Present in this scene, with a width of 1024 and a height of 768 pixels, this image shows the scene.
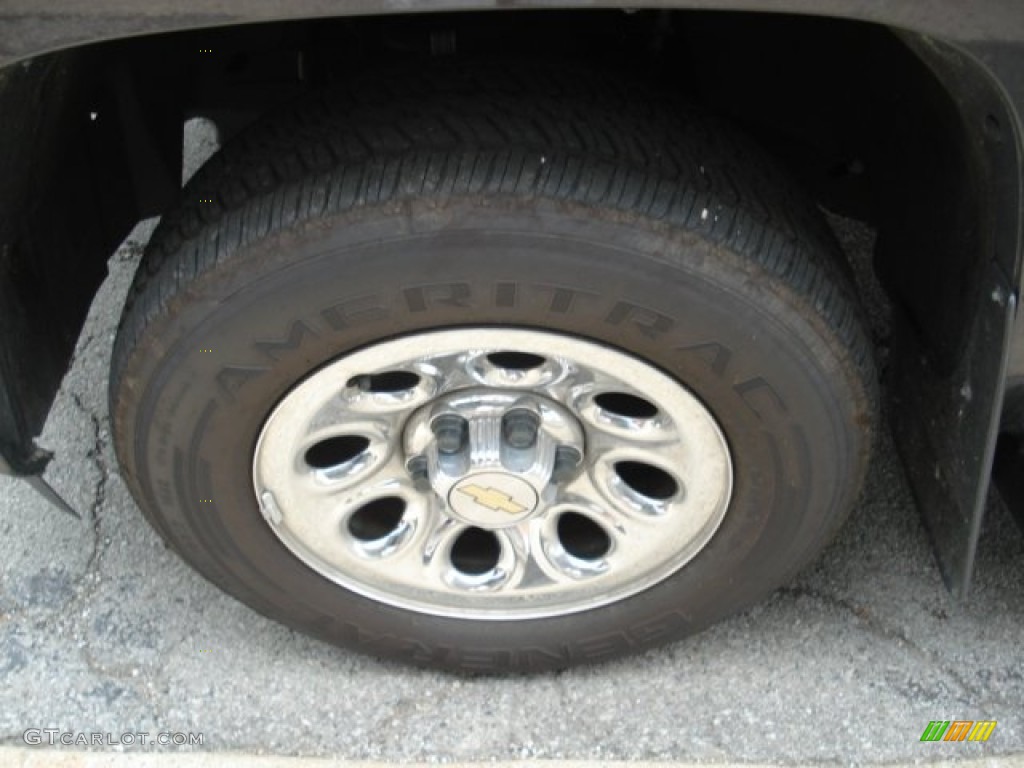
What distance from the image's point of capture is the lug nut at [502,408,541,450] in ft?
6.47

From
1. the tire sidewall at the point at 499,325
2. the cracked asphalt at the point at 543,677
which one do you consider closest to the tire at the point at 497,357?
the tire sidewall at the point at 499,325

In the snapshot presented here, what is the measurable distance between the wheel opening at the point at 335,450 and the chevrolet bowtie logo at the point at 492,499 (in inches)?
11.5

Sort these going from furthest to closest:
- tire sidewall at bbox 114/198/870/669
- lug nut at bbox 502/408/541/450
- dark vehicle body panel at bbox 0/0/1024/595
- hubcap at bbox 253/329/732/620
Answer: lug nut at bbox 502/408/541/450
hubcap at bbox 253/329/732/620
tire sidewall at bbox 114/198/870/669
dark vehicle body panel at bbox 0/0/1024/595

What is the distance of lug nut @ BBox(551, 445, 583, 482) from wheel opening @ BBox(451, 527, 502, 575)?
0.23 metres

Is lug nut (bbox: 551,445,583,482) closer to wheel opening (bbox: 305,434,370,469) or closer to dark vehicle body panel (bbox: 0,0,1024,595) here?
wheel opening (bbox: 305,434,370,469)

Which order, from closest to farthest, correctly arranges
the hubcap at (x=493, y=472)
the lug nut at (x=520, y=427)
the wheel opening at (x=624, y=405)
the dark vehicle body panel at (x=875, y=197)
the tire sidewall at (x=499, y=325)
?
the dark vehicle body panel at (x=875, y=197) < the tire sidewall at (x=499, y=325) < the hubcap at (x=493, y=472) < the lug nut at (x=520, y=427) < the wheel opening at (x=624, y=405)

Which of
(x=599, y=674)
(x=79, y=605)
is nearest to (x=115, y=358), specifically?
(x=79, y=605)

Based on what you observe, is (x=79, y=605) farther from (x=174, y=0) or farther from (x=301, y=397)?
(x=174, y=0)

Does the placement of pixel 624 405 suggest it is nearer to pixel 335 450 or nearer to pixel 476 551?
pixel 476 551

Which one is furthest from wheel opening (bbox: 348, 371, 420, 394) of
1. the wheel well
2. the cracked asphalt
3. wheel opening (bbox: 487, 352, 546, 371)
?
the cracked asphalt

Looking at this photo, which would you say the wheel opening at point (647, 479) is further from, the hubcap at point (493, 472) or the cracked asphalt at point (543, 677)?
the cracked asphalt at point (543, 677)

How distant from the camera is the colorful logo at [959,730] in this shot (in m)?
2.20

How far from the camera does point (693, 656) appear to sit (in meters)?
2.36

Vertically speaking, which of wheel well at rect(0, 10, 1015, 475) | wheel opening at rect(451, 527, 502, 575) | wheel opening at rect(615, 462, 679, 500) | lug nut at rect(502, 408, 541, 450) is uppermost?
wheel well at rect(0, 10, 1015, 475)
